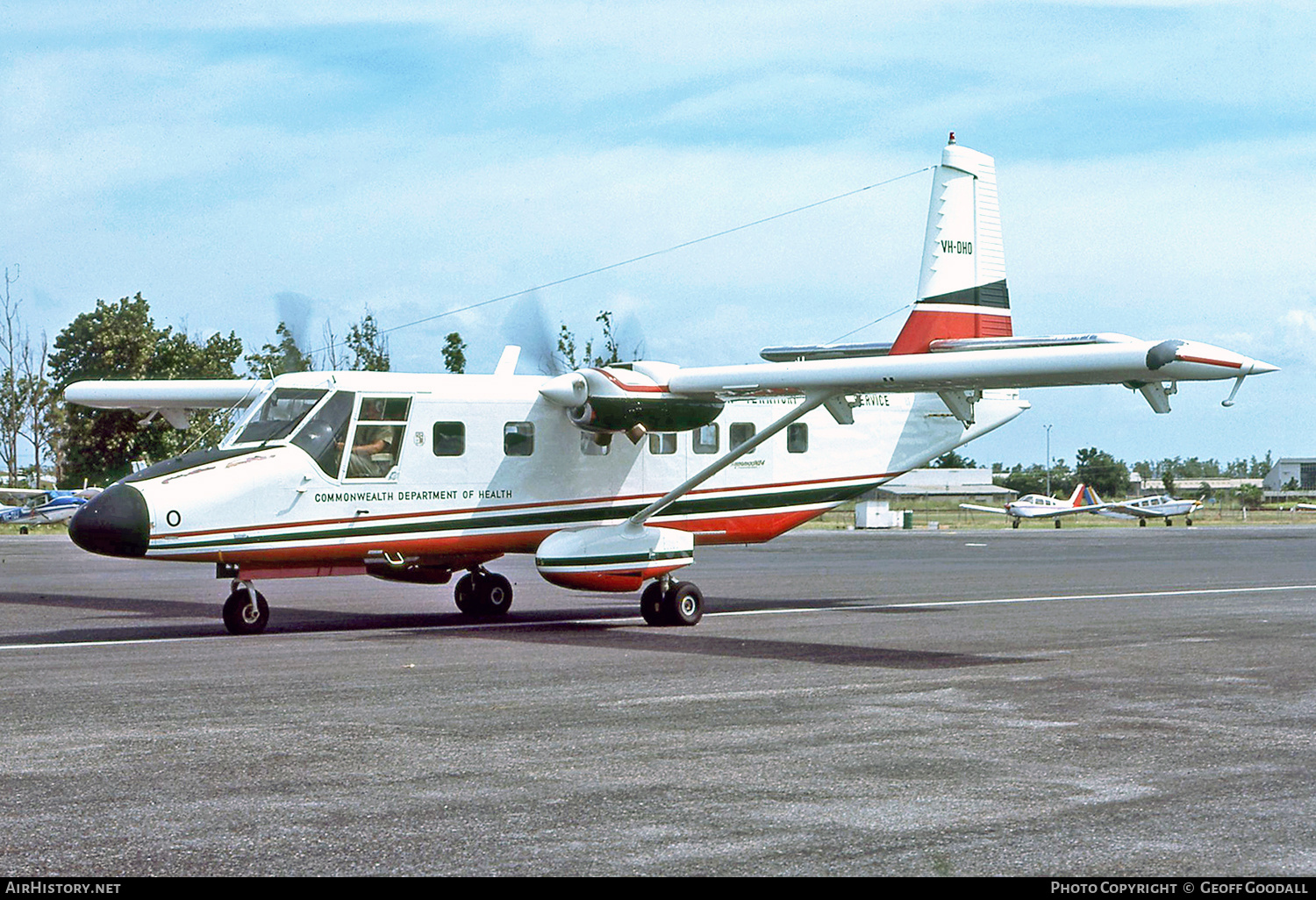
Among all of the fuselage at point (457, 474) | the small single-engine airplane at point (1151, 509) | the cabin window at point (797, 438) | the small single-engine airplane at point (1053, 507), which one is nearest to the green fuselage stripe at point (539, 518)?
the fuselage at point (457, 474)

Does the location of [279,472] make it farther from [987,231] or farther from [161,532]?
[987,231]

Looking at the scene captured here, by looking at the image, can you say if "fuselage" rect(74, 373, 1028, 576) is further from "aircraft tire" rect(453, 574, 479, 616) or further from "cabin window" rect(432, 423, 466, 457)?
"aircraft tire" rect(453, 574, 479, 616)

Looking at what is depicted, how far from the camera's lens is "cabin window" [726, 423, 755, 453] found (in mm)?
22016

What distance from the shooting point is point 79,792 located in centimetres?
813

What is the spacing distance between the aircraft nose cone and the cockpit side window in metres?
2.31

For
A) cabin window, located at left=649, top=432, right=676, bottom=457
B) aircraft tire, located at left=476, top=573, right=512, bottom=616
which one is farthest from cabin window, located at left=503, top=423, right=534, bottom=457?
aircraft tire, located at left=476, top=573, right=512, bottom=616

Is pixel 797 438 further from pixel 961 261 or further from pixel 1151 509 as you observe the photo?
pixel 1151 509

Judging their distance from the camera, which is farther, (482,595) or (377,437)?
(482,595)

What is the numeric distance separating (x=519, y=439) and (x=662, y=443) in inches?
93.7

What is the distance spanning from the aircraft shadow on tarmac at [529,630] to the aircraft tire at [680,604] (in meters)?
0.39

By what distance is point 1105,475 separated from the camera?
179250 mm

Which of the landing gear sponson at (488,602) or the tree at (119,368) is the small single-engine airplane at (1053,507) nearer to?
the tree at (119,368)

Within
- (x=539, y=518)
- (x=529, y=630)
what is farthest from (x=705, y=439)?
(x=529, y=630)
